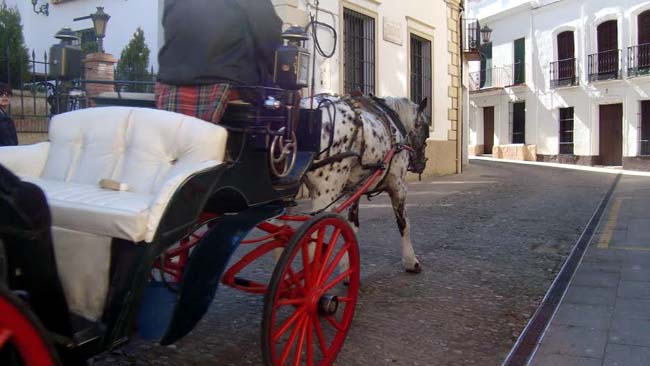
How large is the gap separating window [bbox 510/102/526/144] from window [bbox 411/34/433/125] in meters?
13.2

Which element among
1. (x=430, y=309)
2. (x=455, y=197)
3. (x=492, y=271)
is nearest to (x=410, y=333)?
(x=430, y=309)

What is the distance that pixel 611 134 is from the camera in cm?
2347

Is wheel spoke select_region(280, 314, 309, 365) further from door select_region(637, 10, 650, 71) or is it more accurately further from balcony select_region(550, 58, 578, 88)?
balcony select_region(550, 58, 578, 88)

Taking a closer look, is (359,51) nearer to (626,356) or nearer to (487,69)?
(626,356)

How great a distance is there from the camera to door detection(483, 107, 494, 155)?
2939cm

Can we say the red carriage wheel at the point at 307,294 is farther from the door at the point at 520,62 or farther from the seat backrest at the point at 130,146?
the door at the point at 520,62

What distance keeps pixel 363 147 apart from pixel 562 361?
6.62 ft

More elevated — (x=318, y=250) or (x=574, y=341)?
(x=318, y=250)

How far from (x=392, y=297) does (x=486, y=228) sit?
3.60 meters

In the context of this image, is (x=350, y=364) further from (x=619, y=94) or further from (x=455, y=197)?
(x=619, y=94)

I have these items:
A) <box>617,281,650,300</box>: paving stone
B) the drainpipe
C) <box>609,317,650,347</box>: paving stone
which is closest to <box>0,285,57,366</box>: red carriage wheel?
<box>609,317,650,347</box>: paving stone

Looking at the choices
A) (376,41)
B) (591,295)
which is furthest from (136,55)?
(591,295)

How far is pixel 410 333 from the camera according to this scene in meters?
3.95

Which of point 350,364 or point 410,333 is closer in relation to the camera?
point 350,364
